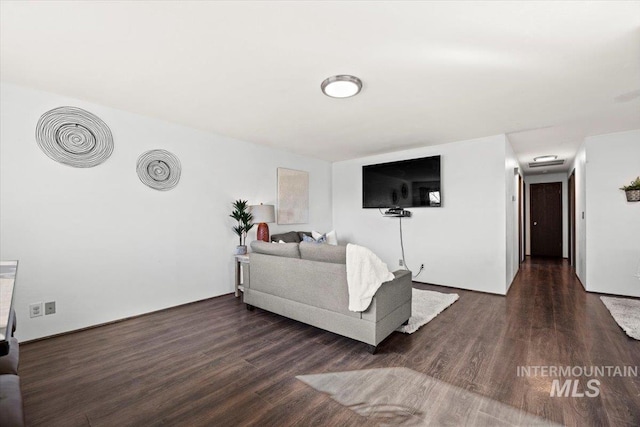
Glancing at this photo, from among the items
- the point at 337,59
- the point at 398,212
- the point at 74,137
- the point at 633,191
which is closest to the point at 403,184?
the point at 398,212

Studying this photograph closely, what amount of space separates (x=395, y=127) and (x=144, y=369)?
145 inches

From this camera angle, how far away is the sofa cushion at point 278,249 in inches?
116

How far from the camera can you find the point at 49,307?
2695 mm

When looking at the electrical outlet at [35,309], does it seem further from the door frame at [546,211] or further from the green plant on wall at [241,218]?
the door frame at [546,211]

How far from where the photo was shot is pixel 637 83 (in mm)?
2506

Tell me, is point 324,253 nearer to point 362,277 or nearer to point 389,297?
point 362,277

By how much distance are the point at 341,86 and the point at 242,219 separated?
2.53 meters

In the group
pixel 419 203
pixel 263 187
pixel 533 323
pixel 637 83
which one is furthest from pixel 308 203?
pixel 637 83

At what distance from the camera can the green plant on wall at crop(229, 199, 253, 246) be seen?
4227mm

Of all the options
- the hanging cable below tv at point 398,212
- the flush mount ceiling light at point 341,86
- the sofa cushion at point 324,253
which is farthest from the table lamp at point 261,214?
the hanging cable below tv at point 398,212

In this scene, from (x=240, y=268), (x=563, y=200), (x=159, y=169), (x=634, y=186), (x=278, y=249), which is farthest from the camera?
(x=563, y=200)

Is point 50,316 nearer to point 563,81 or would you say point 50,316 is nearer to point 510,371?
point 510,371

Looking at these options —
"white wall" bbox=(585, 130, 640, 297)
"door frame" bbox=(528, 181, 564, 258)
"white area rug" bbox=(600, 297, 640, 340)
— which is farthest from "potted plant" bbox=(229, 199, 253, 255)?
"door frame" bbox=(528, 181, 564, 258)

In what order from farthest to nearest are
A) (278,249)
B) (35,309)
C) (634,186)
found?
(634,186), (278,249), (35,309)
